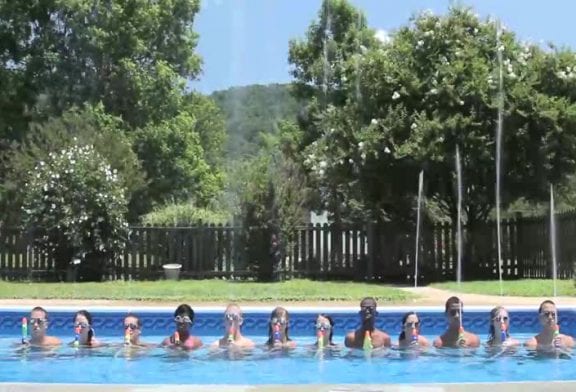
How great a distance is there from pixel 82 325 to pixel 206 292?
235 inches

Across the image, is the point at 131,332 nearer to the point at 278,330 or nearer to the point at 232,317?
the point at 232,317

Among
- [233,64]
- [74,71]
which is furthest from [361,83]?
[74,71]

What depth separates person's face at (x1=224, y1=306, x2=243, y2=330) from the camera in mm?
8586

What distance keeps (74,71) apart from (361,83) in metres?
17.0

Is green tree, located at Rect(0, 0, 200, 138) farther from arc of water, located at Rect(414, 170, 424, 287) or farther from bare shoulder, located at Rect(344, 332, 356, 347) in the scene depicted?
bare shoulder, located at Rect(344, 332, 356, 347)

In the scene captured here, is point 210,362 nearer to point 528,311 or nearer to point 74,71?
point 528,311

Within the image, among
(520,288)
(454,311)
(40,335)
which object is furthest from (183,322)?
(520,288)

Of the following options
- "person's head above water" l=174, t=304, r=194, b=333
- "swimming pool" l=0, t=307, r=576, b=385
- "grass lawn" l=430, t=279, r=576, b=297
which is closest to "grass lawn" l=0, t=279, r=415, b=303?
"grass lawn" l=430, t=279, r=576, b=297

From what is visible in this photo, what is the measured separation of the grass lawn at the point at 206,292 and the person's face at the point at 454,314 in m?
4.36

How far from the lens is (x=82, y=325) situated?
9.30m

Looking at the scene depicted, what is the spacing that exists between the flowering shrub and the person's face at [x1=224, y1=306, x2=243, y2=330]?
11.0 m

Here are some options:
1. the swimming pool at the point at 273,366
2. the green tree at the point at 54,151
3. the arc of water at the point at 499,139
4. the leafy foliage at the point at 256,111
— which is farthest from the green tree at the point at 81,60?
the swimming pool at the point at 273,366

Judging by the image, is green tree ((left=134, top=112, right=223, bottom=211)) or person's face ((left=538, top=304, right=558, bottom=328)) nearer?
person's face ((left=538, top=304, right=558, bottom=328))

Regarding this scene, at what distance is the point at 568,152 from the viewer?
19.5 metres
